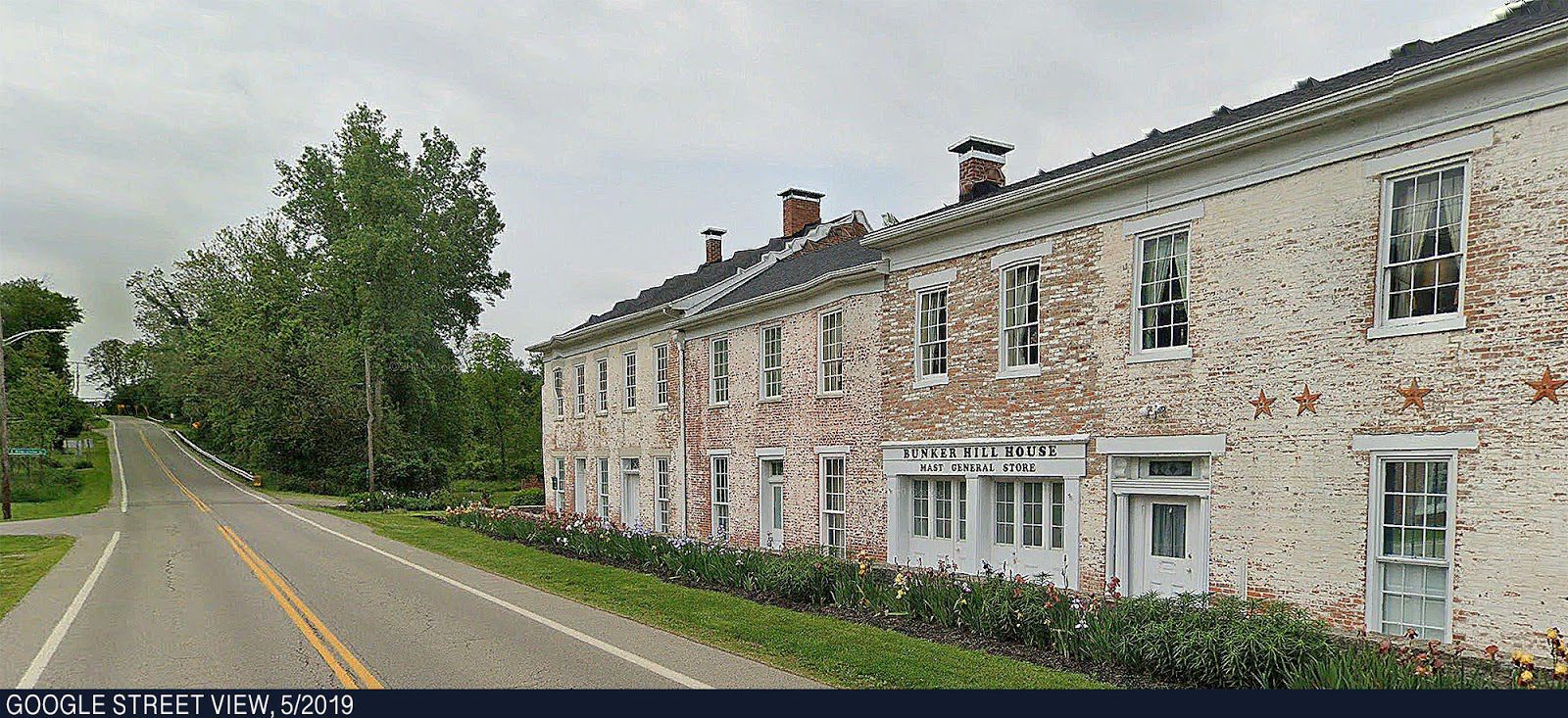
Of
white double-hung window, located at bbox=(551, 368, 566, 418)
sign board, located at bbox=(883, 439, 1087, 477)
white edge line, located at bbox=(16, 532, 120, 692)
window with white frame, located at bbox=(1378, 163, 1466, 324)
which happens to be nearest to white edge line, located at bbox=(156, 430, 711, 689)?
white edge line, located at bbox=(16, 532, 120, 692)

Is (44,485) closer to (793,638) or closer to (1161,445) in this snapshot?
(793,638)

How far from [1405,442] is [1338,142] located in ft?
12.1

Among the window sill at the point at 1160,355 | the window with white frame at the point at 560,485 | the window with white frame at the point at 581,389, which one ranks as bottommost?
the window with white frame at the point at 560,485

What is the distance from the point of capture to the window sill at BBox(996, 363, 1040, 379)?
53.5 ft

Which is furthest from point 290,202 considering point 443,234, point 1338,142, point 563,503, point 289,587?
point 1338,142

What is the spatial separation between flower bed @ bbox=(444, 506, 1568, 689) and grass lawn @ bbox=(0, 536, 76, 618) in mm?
11015

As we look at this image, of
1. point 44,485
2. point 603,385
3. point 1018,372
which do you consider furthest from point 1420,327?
point 44,485

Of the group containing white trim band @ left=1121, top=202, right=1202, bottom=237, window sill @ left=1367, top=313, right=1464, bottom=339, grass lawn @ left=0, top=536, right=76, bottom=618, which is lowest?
grass lawn @ left=0, top=536, right=76, bottom=618

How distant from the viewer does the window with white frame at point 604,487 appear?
32.5 meters

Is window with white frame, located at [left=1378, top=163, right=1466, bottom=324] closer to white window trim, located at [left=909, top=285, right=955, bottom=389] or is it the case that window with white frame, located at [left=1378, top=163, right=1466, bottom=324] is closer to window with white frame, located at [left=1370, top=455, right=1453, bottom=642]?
window with white frame, located at [left=1370, top=455, right=1453, bottom=642]

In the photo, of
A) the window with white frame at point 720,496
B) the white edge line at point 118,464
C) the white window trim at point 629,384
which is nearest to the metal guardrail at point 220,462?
the white edge line at point 118,464

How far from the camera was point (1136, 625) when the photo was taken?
10578 millimetres

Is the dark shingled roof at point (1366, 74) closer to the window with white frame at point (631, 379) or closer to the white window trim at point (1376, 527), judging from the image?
the white window trim at point (1376, 527)

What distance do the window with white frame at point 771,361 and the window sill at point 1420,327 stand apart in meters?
13.3
